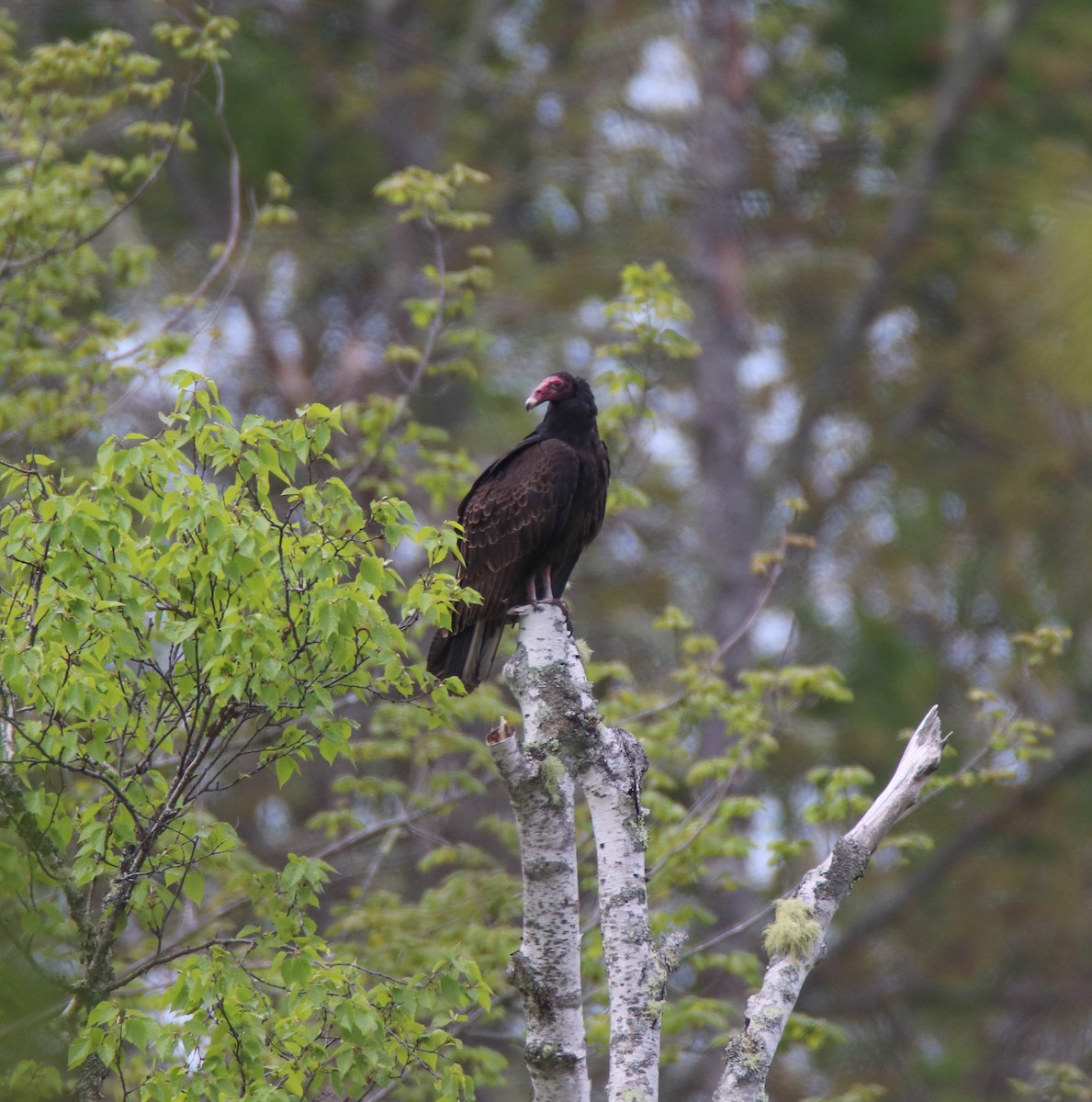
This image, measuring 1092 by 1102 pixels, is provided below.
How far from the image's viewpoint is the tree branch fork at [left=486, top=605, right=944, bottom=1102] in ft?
12.2

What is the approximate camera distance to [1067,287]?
2.79m

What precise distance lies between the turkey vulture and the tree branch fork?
1578 millimetres

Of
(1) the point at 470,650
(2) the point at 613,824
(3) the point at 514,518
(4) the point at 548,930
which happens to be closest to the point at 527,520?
(3) the point at 514,518

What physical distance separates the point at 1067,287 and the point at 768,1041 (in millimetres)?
1919

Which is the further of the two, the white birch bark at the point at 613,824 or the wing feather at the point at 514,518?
the wing feather at the point at 514,518

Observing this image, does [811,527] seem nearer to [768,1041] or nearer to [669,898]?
[669,898]

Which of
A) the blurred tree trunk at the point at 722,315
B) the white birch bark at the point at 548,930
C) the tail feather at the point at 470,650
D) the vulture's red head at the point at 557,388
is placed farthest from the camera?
the blurred tree trunk at the point at 722,315

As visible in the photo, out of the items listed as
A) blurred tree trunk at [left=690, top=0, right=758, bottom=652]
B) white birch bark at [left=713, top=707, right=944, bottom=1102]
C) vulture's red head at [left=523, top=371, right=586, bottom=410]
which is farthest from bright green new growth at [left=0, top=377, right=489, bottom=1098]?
blurred tree trunk at [left=690, top=0, right=758, bottom=652]

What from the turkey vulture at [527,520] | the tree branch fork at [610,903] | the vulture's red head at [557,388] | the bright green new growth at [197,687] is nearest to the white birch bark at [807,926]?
the tree branch fork at [610,903]

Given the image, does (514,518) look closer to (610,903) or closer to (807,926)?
(610,903)

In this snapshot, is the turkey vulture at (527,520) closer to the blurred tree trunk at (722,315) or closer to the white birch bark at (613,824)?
the white birch bark at (613,824)

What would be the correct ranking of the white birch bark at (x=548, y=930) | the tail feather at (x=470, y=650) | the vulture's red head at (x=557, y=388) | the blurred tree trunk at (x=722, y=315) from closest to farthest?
1. the white birch bark at (x=548, y=930)
2. the tail feather at (x=470, y=650)
3. the vulture's red head at (x=557, y=388)
4. the blurred tree trunk at (x=722, y=315)

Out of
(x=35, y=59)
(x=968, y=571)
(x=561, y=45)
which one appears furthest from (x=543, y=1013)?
(x=561, y=45)

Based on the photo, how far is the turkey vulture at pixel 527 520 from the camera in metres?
5.61
